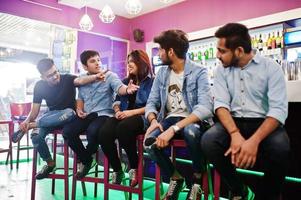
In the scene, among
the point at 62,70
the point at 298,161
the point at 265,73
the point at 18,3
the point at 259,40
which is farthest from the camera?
the point at 62,70

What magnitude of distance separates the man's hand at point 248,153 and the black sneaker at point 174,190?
479 mm

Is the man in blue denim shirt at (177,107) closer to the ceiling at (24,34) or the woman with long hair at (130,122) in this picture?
the woman with long hair at (130,122)

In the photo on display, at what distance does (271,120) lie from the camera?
4.49 ft

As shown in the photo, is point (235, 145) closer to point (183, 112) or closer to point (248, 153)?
point (248, 153)

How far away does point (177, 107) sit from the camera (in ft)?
6.17

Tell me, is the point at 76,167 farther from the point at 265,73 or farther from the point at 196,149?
the point at 265,73

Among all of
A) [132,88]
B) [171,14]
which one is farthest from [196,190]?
[171,14]

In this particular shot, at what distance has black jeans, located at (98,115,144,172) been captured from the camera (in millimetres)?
1933

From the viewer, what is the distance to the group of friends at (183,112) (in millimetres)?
1390

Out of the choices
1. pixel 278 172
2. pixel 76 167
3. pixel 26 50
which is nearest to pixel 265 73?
pixel 278 172

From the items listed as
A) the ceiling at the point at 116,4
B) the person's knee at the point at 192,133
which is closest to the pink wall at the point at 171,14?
the ceiling at the point at 116,4

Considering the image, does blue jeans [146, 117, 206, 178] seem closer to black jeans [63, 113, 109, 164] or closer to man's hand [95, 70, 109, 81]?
black jeans [63, 113, 109, 164]

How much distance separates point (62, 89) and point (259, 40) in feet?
11.0

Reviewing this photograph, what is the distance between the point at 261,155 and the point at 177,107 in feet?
2.10
